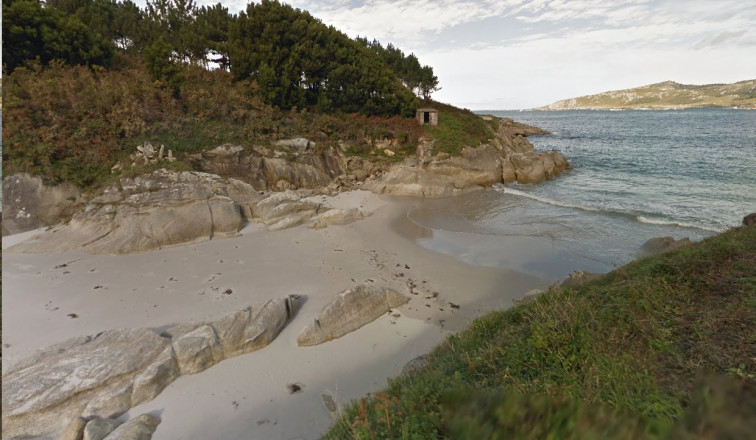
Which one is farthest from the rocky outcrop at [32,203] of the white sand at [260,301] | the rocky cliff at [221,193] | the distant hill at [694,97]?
the distant hill at [694,97]

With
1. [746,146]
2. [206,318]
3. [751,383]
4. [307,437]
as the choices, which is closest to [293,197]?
[206,318]

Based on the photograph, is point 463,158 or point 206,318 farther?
point 463,158

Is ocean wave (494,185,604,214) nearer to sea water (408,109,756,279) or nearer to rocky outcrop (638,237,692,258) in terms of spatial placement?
sea water (408,109,756,279)

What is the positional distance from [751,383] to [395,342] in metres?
6.88

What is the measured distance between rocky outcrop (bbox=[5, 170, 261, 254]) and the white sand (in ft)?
2.18

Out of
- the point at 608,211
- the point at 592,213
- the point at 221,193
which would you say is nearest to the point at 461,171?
the point at 592,213

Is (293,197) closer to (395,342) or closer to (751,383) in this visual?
(395,342)

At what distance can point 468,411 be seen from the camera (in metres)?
3.36

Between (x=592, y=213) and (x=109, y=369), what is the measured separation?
24569 mm

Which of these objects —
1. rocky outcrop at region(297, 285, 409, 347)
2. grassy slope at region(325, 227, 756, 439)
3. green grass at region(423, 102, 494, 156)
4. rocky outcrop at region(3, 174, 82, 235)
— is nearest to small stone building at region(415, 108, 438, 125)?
green grass at region(423, 102, 494, 156)

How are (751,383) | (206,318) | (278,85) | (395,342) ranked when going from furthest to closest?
(278,85) < (206,318) < (395,342) < (751,383)

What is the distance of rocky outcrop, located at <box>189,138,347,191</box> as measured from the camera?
22594 millimetres

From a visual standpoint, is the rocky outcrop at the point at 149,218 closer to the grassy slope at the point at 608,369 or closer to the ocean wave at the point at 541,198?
the grassy slope at the point at 608,369

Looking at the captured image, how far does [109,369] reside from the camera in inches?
280
